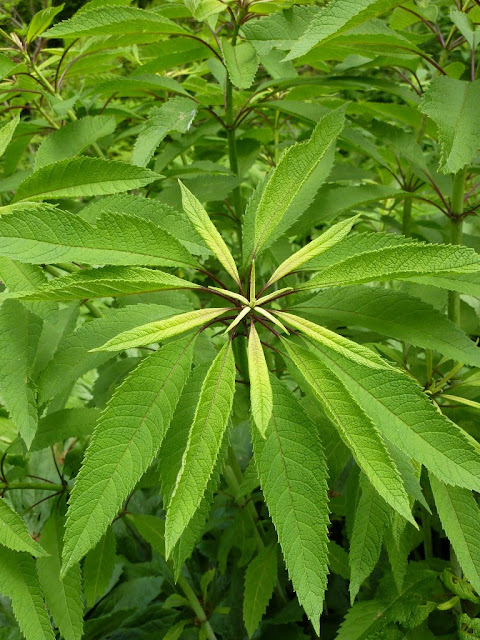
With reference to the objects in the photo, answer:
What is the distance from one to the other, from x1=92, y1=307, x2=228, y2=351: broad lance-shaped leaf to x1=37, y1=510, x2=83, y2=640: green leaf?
1.33 ft

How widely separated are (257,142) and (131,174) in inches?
19.3

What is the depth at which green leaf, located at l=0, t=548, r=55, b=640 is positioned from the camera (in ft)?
2.19

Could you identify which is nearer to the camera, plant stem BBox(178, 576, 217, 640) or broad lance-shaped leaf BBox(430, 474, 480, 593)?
broad lance-shaped leaf BBox(430, 474, 480, 593)

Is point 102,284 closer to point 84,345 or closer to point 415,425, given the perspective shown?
point 84,345

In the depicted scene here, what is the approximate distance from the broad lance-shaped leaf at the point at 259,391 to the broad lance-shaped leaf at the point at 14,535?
1.02ft

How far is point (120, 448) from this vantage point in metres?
0.53

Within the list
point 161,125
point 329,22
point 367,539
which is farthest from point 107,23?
point 367,539

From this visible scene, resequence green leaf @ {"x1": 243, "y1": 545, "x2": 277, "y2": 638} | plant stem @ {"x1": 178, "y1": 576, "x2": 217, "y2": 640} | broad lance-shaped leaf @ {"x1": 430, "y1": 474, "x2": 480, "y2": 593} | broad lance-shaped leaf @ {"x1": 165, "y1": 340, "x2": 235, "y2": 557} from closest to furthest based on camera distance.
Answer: broad lance-shaped leaf @ {"x1": 165, "y1": 340, "x2": 235, "y2": 557}
broad lance-shaped leaf @ {"x1": 430, "y1": 474, "x2": 480, "y2": 593}
green leaf @ {"x1": 243, "y1": 545, "x2": 277, "y2": 638}
plant stem @ {"x1": 178, "y1": 576, "x2": 217, "y2": 640}

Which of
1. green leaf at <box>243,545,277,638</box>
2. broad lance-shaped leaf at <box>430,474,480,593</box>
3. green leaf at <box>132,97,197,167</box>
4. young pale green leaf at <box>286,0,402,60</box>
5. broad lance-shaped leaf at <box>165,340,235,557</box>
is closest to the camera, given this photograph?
broad lance-shaped leaf at <box>165,340,235,557</box>

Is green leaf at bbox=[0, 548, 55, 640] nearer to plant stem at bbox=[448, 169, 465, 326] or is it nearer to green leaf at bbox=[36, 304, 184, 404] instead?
green leaf at bbox=[36, 304, 184, 404]

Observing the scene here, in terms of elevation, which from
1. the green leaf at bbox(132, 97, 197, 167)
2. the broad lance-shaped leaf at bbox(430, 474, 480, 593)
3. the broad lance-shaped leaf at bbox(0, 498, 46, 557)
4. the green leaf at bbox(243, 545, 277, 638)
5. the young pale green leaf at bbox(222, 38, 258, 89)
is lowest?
the green leaf at bbox(243, 545, 277, 638)

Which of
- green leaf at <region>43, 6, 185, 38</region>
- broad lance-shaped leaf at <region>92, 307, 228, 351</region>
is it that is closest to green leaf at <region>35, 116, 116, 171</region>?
green leaf at <region>43, 6, 185, 38</region>

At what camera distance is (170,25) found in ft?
2.69

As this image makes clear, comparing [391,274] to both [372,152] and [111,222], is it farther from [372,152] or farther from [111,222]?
[372,152]
